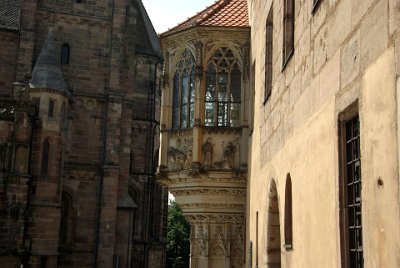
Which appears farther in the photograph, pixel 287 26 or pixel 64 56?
pixel 64 56

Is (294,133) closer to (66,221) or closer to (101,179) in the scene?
(101,179)

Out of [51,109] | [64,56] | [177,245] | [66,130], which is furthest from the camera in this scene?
[177,245]

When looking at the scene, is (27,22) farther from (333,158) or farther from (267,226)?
(333,158)

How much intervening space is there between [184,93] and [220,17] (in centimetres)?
190

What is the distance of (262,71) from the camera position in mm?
10062

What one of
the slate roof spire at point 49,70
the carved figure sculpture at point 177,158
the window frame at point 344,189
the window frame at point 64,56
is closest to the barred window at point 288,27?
the window frame at point 344,189

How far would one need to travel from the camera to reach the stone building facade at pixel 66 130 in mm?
21625

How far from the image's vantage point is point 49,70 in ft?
77.3

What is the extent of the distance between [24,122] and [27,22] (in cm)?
532

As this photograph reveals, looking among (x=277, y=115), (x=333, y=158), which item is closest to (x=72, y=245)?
(x=277, y=115)

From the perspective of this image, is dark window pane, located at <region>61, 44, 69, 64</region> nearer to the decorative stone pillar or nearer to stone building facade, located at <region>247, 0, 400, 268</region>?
the decorative stone pillar

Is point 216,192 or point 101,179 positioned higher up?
point 101,179

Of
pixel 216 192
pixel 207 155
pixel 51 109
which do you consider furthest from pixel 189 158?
pixel 51 109

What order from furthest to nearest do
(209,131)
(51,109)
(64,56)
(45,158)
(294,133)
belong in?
(64,56)
(51,109)
(45,158)
(209,131)
(294,133)
